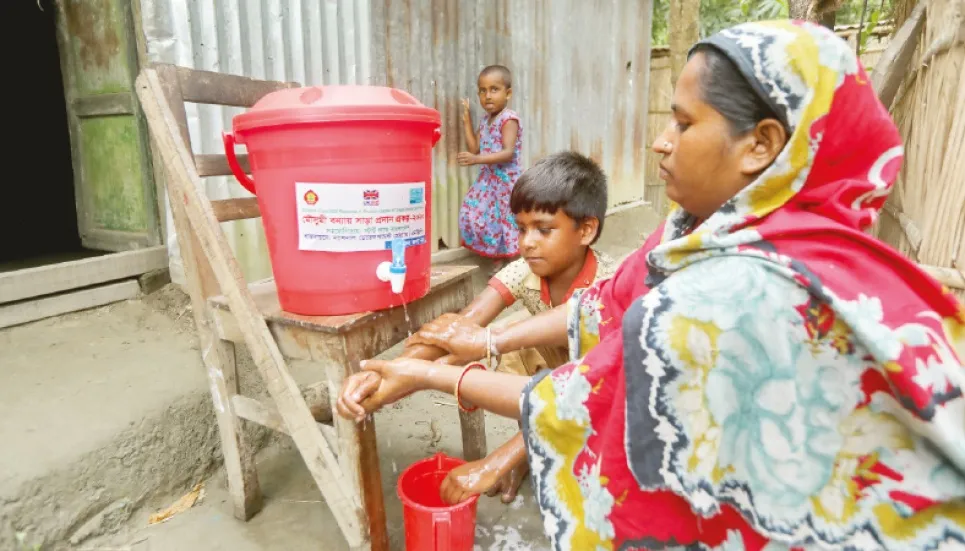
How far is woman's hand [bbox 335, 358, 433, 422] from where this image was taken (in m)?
1.44

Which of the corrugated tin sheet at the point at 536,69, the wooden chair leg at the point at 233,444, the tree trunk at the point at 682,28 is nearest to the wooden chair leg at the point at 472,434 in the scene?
the wooden chair leg at the point at 233,444

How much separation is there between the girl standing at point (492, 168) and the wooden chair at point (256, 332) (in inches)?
80.4

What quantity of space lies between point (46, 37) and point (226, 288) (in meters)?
3.69

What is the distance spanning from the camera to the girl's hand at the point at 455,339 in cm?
176

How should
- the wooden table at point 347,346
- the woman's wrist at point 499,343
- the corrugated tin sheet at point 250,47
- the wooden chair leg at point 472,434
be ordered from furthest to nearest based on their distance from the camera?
the corrugated tin sheet at point 250,47 → the wooden chair leg at point 472,434 → the woman's wrist at point 499,343 → the wooden table at point 347,346

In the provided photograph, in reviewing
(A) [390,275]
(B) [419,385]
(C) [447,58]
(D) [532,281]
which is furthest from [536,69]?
(B) [419,385]

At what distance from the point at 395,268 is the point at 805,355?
1010 mm

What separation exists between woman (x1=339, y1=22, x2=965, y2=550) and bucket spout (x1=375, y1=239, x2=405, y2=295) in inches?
28.5

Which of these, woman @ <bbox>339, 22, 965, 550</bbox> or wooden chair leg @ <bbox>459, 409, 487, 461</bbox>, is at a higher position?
woman @ <bbox>339, 22, 965, 550</bbox>

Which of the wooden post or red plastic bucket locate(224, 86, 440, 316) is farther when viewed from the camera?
the wooden post

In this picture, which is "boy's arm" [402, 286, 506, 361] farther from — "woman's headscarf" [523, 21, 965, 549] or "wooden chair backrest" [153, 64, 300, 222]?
"woman's headscarf" [523, 21, 965, 549]

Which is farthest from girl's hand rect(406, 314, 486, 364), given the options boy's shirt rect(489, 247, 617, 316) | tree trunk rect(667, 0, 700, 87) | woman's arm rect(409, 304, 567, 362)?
tree trunk rect(667, 0, 700, 87)

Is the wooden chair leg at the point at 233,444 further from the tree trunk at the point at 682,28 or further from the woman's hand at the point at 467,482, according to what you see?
the tree trunk at the point at 682,28

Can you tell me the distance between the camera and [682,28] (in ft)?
20.5
